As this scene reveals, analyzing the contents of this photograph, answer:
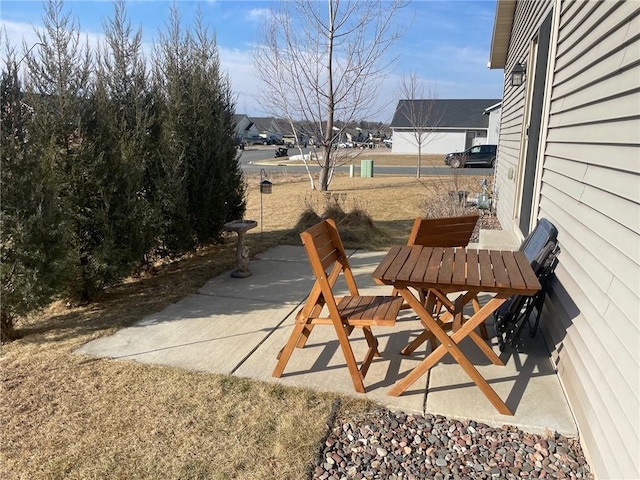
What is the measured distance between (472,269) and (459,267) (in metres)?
0.08

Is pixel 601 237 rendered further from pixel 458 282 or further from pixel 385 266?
pixel 385 266

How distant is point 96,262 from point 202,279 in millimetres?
1276

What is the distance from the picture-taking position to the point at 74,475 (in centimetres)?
224

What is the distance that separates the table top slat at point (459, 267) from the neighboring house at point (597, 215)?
26.2 inches

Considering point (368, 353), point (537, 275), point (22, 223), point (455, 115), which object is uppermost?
point (455, 115)

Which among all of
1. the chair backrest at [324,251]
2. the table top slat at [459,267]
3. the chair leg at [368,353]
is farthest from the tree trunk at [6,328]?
the table top slat at [459,267]

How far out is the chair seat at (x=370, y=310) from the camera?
2.85 meters

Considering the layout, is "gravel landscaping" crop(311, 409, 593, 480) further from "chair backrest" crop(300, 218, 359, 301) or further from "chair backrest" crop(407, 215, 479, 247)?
"chair backrest" crop(407, 215, 479, 247)

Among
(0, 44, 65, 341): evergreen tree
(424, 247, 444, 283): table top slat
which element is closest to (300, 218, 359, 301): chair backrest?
(424, 247, 444, 283): table top slat

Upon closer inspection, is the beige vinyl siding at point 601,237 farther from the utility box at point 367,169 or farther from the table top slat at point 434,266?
the utility box at point 367,169

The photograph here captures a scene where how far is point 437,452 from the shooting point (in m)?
2.42

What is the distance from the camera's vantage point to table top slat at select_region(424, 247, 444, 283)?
268 centimetres

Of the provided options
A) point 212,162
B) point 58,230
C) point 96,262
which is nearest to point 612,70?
point 58,230

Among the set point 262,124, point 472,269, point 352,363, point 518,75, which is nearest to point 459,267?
point 472,269
